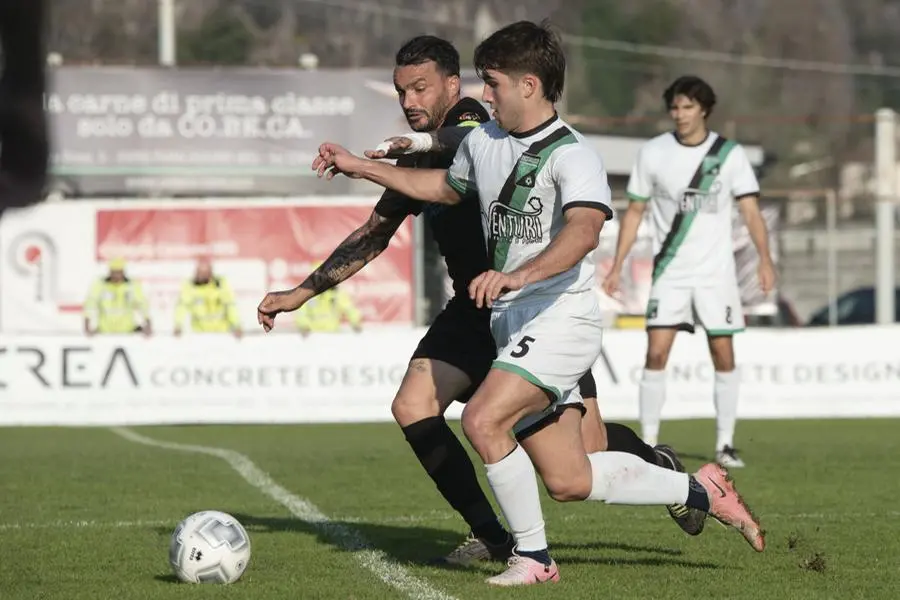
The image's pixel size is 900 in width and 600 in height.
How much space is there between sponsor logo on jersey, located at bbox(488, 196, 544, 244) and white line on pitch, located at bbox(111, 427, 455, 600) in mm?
1253

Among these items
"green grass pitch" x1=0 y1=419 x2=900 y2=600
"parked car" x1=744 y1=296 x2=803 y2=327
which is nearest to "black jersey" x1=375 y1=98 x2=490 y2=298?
"green grass pitch" x1=0 y1=419 x2=900 y2=600

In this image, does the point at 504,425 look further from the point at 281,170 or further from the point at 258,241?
the point at 281,170

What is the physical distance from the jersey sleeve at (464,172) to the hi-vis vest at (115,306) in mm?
14087

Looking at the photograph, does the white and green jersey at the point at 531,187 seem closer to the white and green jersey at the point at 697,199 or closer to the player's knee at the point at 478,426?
the player's knee at the point at 478,426

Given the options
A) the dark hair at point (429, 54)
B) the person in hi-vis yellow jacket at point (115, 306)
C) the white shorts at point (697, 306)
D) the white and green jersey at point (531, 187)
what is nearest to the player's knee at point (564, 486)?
the white and green jersey at point (531, 187)

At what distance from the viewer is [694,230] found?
1069 centimetres

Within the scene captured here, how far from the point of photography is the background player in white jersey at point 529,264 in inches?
214

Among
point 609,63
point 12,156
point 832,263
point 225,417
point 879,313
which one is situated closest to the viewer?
point 12,156

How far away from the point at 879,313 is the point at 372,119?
7.89 m

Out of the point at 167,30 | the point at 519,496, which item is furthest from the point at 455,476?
the point at 167,30

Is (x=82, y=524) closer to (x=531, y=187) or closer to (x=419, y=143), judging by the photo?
(x=419, y=143)

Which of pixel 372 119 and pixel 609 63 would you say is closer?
pixel 372 119

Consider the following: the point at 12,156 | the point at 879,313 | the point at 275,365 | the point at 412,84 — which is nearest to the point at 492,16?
the point at 879,313

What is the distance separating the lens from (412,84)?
20.3ft
